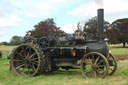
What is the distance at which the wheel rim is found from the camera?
25.9 ft

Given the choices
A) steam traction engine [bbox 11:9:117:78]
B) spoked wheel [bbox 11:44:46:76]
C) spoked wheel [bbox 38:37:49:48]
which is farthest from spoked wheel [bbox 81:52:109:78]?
spoked wheel [bbox 38:37:49:48]

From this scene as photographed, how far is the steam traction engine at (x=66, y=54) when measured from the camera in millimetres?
7270

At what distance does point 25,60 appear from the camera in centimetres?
802

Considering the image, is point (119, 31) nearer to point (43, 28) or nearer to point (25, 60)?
point (43, 28)

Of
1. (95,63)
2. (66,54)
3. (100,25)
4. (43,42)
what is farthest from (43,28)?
(95,63)

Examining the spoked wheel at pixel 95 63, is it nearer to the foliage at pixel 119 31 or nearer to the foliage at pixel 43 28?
the foliage at pixel 43 28

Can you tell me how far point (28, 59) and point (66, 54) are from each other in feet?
4.96

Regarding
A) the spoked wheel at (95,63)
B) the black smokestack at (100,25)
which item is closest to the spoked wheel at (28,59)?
the spoked wheel at (95,63)

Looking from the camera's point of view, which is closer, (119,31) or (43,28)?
(43,28)

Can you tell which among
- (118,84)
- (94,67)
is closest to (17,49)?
(94,67)

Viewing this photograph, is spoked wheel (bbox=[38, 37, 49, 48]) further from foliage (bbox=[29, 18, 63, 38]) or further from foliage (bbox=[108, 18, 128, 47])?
foliage (bbox=[108, 18, 128, 47])

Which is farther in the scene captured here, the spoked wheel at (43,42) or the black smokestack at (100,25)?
the spoked wheel at (43,42)

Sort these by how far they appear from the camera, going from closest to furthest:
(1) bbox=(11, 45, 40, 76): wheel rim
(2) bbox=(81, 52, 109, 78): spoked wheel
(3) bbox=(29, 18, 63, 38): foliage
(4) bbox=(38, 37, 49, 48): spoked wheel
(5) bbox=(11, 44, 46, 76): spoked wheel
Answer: (2) bbox=(81, 52, 109, 78): spoked wheel, (5) bbox=(11, 44, 46, 76): spoked wheel, (1) bbox=(11, 45, 40, 76): wheel rim, (4) bbox=(38, 37, 49, 48): spoked wheel, (3) bbox=(29, 18, 63, 38): foliage

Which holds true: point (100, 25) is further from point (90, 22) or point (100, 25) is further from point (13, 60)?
point (90, 22)
